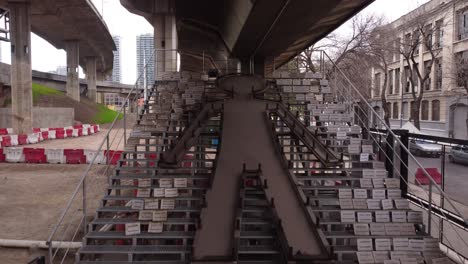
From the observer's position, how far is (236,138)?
854 centimetres

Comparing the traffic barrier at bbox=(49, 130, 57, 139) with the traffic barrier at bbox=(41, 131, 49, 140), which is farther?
the traffic barrier at bbox=(49, 130, 57, 139)

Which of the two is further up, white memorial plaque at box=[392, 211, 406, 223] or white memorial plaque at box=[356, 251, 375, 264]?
white memorial plaque at box=[392, 211, 406, 223]

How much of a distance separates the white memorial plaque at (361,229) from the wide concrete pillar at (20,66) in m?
34.8

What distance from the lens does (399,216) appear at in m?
8.05

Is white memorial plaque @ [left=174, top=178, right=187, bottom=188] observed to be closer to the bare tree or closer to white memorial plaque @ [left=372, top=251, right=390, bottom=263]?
white memorial plaque @ [left=372, top=251, right=390, bottom=263]

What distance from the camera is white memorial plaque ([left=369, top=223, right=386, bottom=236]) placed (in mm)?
7668

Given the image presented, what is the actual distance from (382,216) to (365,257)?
1.33 metres

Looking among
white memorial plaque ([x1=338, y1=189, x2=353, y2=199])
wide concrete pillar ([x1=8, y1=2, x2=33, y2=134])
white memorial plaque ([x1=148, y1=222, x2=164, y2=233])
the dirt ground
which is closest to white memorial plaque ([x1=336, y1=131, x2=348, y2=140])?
white memorial plaque ([x1=338, y1=189, x2=353, y2=199])

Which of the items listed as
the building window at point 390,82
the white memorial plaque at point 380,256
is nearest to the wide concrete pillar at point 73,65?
the building window at point 390,82

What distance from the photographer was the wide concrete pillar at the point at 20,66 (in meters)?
33.3

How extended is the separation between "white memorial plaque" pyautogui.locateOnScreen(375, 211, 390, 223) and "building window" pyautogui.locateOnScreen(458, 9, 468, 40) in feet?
119

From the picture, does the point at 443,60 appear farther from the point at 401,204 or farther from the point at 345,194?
the point at 345,194

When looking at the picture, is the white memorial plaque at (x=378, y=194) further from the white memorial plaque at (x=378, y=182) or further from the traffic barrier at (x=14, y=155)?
the traffic barrier at (x=14, y=155)

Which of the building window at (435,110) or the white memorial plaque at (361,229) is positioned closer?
the white memorial plaque at (361,229)
